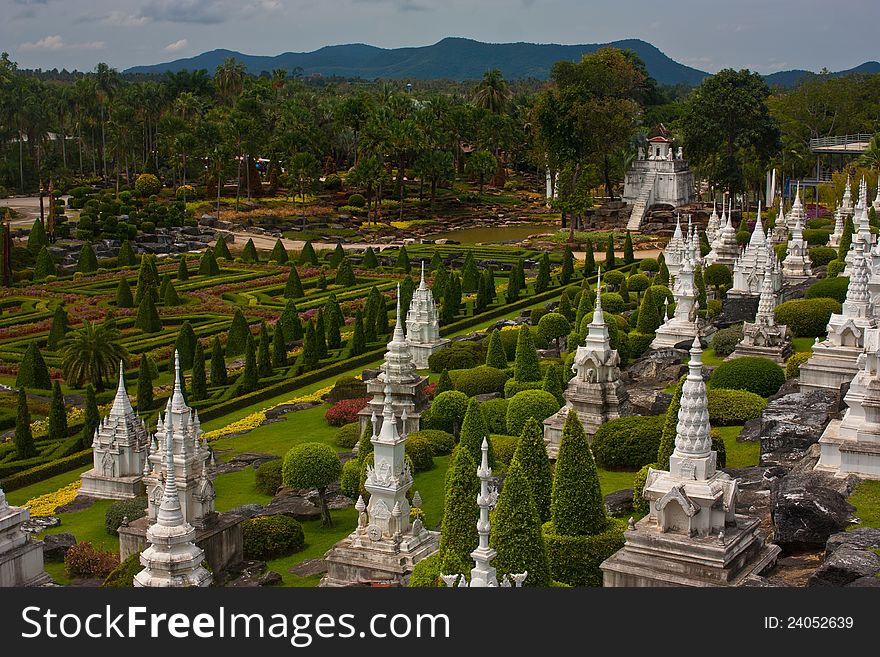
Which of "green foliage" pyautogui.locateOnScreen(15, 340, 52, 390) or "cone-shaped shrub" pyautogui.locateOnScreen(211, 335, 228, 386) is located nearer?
"green foliage" pyautogui.locateOnScreen(15, 340, 52, 390)

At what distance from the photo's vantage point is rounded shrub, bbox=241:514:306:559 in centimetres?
2931

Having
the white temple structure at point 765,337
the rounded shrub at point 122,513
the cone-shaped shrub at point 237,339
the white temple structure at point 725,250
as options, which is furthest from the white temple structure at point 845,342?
the white temple structure at point 725,250

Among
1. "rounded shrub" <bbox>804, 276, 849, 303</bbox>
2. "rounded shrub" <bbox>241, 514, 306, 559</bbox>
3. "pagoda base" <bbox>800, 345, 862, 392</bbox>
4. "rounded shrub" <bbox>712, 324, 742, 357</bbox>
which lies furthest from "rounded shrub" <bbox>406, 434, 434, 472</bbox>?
"rounded shrub" <bbox>804, 276, 849, 303</bbox>

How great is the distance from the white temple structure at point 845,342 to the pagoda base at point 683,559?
44.0 feet

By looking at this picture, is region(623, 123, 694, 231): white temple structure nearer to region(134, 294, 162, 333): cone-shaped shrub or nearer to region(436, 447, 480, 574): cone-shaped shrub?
region(134, 294, 162, 333): cone-shaped shrub

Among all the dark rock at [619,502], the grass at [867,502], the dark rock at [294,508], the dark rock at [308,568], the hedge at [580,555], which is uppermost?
the grass at [867,502]

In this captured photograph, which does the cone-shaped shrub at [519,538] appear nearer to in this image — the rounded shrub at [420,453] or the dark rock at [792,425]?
the dark rock at [792,425]

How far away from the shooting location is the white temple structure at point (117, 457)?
35.2m

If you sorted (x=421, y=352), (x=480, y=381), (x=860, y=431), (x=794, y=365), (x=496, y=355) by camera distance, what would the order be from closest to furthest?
(x=860, y=431), (x=794, y=365), (x=480, y=381), (x=496, y=355), (x=421, y=352)

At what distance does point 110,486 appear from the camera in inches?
1393

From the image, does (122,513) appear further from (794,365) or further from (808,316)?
(808,316)

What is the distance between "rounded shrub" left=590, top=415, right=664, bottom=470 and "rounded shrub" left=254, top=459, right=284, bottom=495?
9615 mm

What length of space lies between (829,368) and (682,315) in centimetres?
1288

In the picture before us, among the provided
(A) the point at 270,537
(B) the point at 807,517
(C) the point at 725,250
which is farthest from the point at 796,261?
(A) the point at 270,537
